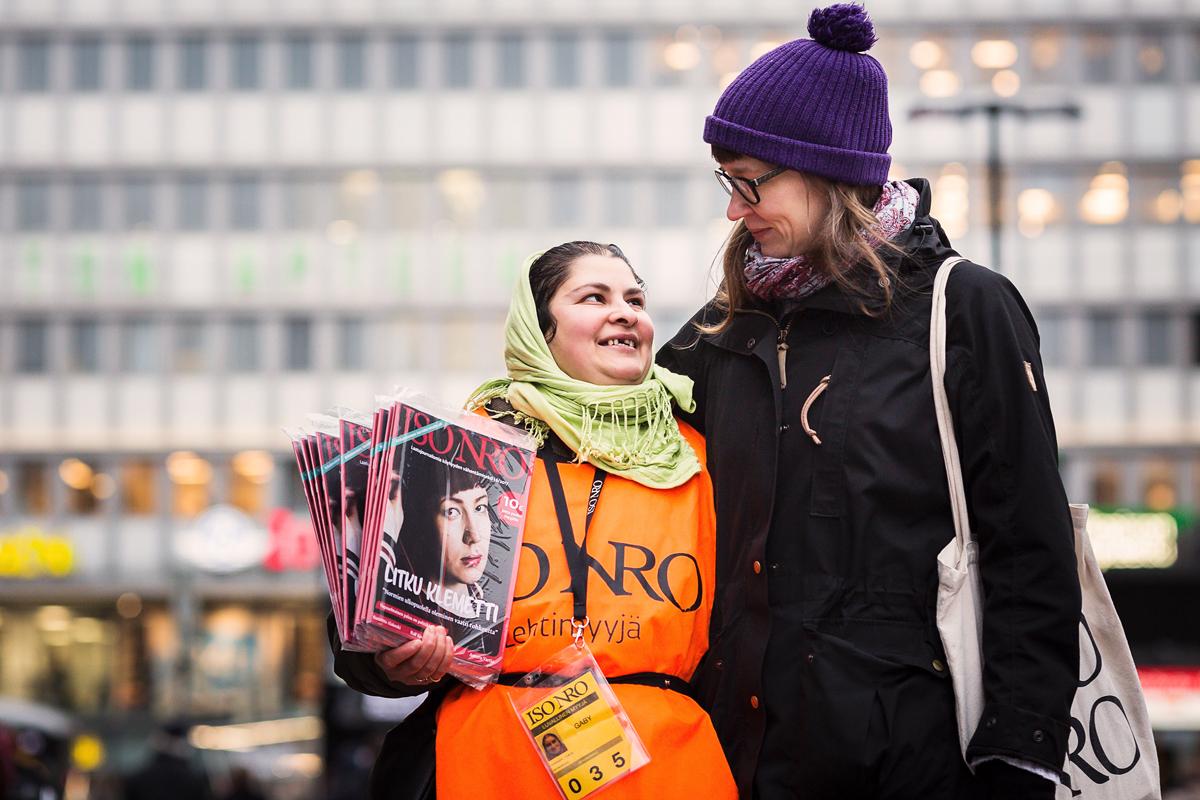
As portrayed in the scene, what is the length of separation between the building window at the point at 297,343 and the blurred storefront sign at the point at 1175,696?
25.2 meters

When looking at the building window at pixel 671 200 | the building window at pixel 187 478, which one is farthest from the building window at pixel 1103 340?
the building window at pixel 187 478

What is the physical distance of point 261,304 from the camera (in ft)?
131

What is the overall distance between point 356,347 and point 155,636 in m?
9.40

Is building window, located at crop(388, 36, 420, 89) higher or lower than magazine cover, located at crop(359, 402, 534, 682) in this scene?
higher

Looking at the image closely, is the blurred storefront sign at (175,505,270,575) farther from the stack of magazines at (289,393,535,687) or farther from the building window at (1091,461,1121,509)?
the stack of magazines at (289,393,535,687)

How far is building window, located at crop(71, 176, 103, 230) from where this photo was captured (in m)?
40.2

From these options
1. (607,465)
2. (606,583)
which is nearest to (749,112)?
(607,465)

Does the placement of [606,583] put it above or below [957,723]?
above

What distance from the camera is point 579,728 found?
328 cm

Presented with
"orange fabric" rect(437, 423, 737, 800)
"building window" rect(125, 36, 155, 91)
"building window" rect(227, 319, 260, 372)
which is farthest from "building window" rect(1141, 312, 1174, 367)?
"orange fabric" rect(437, 423, 737, 800)

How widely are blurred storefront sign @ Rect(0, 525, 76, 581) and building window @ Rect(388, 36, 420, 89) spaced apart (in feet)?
46.7

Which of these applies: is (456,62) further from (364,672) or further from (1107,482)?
(364,672)

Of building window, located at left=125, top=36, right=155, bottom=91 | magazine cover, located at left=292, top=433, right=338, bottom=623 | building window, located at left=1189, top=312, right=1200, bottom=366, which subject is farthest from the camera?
building window, located at left=125, top=36, right=155, bottom=91

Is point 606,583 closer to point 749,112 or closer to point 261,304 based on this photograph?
point 749,112
